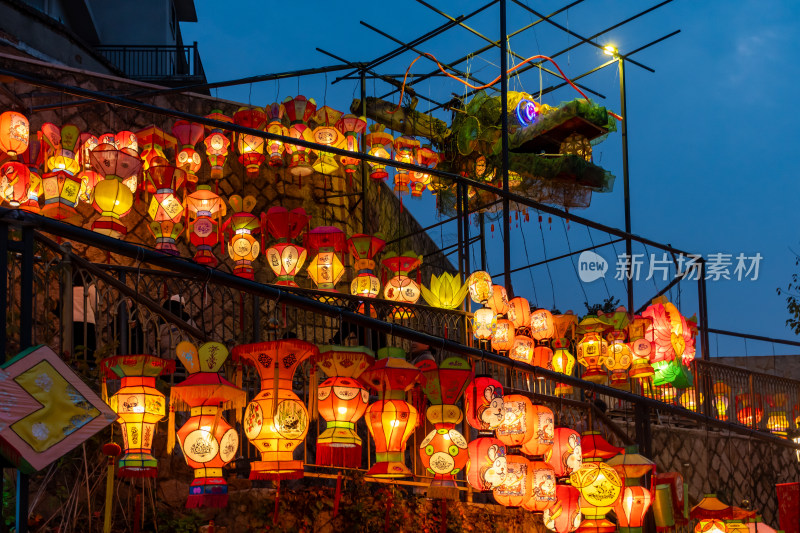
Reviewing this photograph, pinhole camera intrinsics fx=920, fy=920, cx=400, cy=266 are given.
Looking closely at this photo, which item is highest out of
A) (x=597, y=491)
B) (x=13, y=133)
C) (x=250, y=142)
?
(x=250, y=142)

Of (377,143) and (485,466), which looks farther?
(377,143)

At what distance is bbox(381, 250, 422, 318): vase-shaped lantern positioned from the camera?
11.2 metres

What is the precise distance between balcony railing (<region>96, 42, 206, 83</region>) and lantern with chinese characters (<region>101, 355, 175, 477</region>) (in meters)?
13.9

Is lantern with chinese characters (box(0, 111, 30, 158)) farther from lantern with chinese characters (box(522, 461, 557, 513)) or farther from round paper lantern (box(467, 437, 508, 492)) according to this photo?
lantern with chinese characters (box(522, 461, 557, 513))

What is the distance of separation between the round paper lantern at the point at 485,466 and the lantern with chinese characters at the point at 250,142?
7.71 m

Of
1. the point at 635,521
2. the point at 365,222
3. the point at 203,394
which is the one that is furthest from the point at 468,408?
the point at 365,222

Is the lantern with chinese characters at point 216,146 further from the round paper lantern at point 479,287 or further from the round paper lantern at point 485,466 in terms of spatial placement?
the round paper lantern at point 485,466

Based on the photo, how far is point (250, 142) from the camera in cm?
1405

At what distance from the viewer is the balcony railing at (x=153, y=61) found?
62.8ft

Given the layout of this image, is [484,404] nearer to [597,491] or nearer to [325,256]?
[597,491]

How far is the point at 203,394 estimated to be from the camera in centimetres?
582

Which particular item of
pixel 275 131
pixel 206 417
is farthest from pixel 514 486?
pixel 275 131

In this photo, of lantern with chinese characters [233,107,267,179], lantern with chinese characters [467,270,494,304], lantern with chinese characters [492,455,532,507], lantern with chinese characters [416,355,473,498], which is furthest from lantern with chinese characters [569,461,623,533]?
lantern with chinese characters [233,107,267,179]

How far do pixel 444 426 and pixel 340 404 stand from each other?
112 cm
